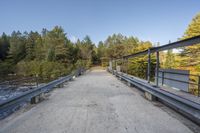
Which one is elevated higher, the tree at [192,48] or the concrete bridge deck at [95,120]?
the tree at [192,48]

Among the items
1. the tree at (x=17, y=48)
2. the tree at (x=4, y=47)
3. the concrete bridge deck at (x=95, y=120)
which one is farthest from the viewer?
the tree at (x=4, y=47)

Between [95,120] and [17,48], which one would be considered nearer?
[95,120]

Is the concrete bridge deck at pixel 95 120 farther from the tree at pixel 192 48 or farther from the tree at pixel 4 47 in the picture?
the tree at pixel 4 47

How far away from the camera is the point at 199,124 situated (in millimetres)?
3803

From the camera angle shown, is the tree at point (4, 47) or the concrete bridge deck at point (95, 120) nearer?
the concrete bridge deck at point (95, 120)

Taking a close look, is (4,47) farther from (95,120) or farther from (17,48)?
(95,120)

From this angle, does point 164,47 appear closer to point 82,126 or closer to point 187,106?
point 187,106

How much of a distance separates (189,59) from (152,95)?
79.5ft

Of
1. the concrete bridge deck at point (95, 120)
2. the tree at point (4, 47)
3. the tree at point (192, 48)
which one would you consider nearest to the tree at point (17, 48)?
the tree at point (4, 47)

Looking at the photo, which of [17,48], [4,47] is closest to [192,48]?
[17,48]

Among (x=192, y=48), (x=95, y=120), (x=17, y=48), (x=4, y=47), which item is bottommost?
(x=95, y=120)

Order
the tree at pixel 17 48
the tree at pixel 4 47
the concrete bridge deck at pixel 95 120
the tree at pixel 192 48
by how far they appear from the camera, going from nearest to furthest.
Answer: the concrete bridge deck at pixel 95 120, the tree at pixel 192 48, the tree at pixel 17 48, the tree at pixel 4 47

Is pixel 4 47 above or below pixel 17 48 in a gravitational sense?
above

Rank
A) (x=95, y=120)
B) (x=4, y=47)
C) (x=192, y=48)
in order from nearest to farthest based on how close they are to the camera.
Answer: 1. (x=95, y=120)
2. (x=192, y=48)
3. (x=4, y=47)
